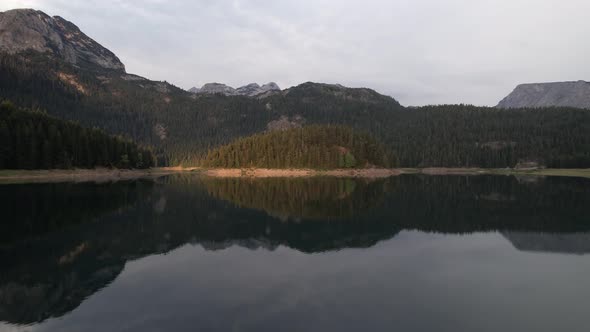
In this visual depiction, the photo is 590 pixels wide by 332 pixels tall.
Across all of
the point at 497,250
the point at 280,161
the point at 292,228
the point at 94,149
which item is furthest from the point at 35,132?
the point at 497,250

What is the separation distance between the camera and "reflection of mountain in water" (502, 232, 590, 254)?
27922 millimetres

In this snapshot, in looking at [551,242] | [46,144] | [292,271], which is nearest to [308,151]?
[46,144]

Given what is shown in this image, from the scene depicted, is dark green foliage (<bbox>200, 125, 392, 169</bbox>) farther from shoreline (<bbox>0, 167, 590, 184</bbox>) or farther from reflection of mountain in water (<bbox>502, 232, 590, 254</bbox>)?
reflection of mountain in water (<bbox>502, 232, 590, 254</bbox>)

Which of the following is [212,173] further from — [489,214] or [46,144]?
[489,214]

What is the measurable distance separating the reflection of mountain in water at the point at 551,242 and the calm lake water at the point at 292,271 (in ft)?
0.54

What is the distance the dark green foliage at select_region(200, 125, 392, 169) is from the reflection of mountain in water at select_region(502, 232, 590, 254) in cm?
12018

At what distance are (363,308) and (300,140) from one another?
148m

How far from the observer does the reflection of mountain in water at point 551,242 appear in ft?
91.6

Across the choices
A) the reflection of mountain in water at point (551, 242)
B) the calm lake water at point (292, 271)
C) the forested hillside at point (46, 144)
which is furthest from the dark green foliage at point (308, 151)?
the reflection of mountain in water at point (551, 242)

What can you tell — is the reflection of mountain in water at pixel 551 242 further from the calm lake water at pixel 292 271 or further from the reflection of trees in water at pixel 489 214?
the reflection of trees in water at pixel 489 214

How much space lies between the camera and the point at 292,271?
22016 mm

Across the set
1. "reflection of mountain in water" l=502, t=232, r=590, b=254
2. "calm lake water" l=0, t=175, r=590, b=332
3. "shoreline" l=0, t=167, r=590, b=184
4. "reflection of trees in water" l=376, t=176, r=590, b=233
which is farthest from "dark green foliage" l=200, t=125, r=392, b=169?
"reflection of mountain in water" l=502, t=232, r=590, b=254

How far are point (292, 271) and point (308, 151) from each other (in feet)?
446

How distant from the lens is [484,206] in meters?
51.0
